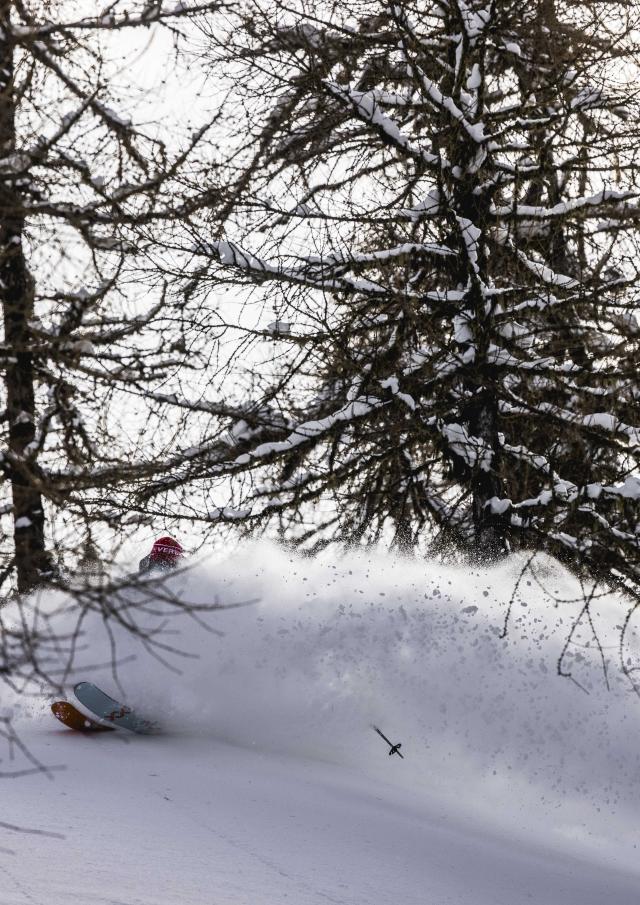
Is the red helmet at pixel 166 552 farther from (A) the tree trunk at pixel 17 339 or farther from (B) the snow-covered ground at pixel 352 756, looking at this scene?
(A) the tree trunk at pixel 17 339

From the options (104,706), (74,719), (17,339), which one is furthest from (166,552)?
(17,339)

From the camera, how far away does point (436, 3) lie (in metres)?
10.5

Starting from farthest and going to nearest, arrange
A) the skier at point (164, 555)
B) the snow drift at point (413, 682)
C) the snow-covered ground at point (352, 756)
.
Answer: the skier at point (164, 555) → the snow drift at point (413, 682) → the snow-covered ground at point (352, 756)

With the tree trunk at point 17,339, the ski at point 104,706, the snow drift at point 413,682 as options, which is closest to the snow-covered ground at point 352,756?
the snow drift at point 413,682

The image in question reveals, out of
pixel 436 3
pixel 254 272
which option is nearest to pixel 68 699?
pixel 254 272

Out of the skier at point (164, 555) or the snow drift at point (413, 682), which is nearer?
the snow drift at point (413, 682)

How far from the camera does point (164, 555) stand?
29.3 feet

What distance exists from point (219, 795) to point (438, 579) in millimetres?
2702

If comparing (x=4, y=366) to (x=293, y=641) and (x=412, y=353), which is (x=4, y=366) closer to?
(x=293, y=641)

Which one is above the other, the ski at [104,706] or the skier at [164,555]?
the skier at [164,555]

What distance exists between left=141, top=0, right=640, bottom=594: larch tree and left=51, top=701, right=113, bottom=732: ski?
2104 millimetres

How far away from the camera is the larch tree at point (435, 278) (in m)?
9.71

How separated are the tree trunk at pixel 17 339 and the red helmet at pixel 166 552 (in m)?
0.84

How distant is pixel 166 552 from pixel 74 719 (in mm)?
1469
